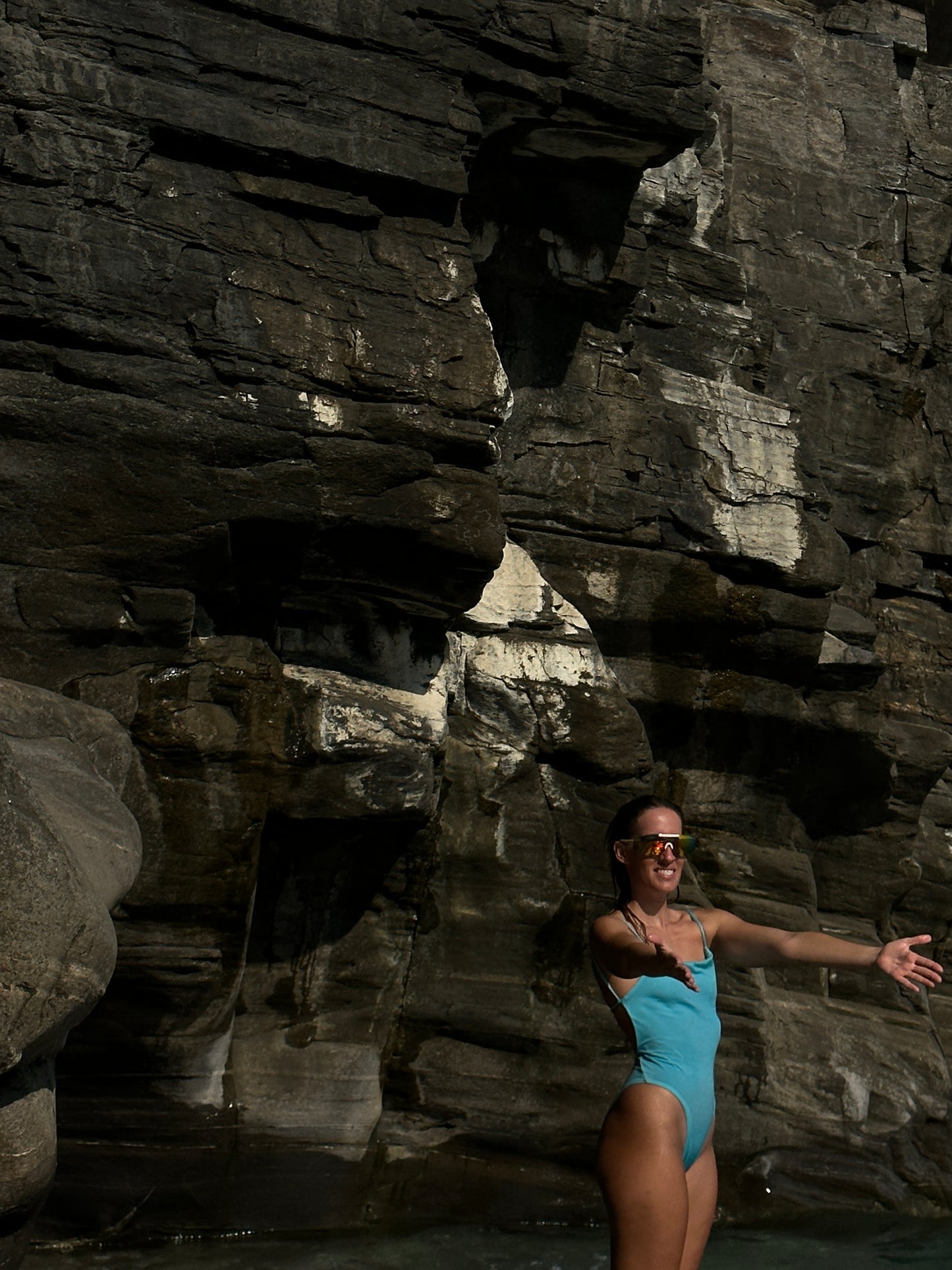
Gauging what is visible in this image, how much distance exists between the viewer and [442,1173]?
5.81 meters

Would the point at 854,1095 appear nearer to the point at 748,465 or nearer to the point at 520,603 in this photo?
the point at 520,603

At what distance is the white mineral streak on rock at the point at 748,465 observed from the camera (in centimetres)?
747

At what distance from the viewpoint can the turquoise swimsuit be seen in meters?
3.55

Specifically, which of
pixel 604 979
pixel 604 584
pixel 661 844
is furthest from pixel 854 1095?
pixel 661 844

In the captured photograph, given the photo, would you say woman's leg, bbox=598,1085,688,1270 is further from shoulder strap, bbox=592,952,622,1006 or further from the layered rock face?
the layered rock face

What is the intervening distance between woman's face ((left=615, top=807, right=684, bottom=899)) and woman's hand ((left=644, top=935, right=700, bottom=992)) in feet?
1.55

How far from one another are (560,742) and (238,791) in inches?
76.4

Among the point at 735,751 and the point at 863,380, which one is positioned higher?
the point at 863,380

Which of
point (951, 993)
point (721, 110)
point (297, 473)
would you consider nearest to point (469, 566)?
point (297, 473)

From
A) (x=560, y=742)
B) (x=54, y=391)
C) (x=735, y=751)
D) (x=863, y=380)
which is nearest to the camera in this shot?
(x=54, y=391)

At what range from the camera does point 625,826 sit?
387 cm

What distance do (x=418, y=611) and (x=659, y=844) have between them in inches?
90.7

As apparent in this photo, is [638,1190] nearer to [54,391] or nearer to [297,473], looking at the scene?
[297,473]

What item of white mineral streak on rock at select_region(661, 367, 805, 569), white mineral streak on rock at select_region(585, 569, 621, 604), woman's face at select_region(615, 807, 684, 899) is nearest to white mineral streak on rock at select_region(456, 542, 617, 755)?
white mineral streak on rock at select_region(585, 569, 621, 604)
